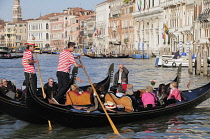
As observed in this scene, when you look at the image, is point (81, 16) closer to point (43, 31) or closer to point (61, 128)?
point (43, 31)

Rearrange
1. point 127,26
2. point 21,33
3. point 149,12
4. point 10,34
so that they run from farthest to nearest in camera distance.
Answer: point 10,34 < point 21,33 < point 127,26 < point 149,12

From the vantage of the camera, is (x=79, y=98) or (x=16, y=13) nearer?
(x=79, y=98)

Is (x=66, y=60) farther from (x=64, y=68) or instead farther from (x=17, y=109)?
(x=17, y=109)

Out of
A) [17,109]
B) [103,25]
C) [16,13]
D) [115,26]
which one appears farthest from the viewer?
[16,13]

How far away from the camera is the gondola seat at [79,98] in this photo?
7.71 metres

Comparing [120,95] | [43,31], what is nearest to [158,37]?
[120,95]

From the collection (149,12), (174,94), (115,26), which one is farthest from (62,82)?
(115,26)

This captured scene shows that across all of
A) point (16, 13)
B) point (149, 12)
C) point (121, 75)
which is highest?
point (16, 13)

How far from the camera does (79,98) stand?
7723 millimetres

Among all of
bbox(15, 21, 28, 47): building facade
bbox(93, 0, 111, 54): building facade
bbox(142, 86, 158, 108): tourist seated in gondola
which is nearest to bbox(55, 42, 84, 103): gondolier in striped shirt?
bbox(142, 86, 158, 108): tourist seated in gondola

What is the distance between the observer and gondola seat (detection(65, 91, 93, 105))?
25.3ft

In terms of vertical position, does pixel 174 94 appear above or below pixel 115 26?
below

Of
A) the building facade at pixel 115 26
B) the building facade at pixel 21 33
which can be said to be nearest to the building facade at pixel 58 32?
the building facade at pixel 21 33

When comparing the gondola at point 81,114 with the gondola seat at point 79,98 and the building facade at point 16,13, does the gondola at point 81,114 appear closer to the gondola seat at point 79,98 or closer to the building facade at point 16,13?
the gondola seat at point 79,98
